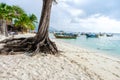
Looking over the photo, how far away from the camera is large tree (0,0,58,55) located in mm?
11117

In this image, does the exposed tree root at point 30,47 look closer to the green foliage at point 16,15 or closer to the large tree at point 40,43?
the large tree at point 40,43

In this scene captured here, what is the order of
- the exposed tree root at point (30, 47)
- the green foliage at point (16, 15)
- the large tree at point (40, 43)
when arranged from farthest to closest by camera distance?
1. the green foliage at point (16, 15)
2. the large tree at point (40, 43)
3. the exposed tree root at point (30, 47)

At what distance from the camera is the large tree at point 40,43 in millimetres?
11117

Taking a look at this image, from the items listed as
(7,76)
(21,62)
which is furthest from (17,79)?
(21,62)

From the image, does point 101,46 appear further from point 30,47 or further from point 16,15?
point 30,47

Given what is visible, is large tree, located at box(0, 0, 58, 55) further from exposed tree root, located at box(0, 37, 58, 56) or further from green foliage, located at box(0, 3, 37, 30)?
green foliage, located at box(0, 3, 37, 30)

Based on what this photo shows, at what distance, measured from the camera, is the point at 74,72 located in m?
7.79

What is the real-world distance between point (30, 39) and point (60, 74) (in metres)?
5.38

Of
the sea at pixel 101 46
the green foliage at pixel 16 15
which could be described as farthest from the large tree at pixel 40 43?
the green foliage at pixel 16 15

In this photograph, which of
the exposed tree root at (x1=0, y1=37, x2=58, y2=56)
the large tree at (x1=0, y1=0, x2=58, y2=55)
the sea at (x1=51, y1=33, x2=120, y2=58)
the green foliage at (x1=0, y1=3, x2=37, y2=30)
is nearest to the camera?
the exposed tree root at (x1=0, y1=37, x2=58, y2=56)

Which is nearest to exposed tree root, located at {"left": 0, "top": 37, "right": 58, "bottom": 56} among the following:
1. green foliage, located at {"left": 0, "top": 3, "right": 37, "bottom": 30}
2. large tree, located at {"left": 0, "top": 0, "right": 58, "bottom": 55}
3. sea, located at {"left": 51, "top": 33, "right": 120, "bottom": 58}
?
large tree, located at {"left": 0, "top": 0, "right": 58, "bottom": 55}

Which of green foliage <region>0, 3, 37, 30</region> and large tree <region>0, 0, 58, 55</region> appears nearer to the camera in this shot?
large tree <region>0, 0, 58, 55</region>

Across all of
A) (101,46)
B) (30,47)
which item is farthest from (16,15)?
(30,47)

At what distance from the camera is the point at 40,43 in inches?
446
